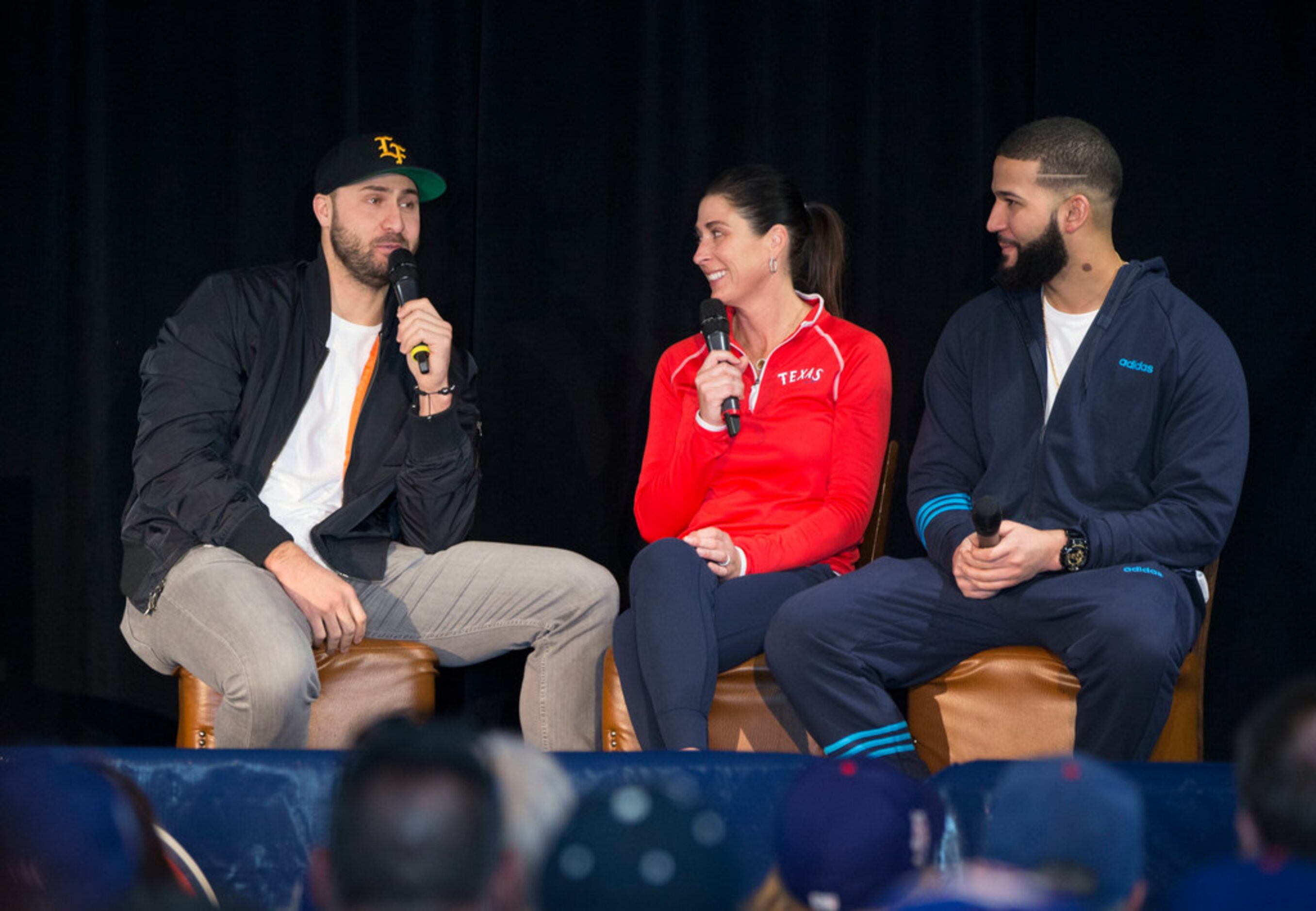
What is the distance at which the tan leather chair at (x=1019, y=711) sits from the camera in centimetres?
219

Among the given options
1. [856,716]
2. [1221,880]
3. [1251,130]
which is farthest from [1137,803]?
[1251,130]

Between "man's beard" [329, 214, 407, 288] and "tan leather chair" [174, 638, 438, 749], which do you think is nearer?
"tan leather chair" [174, 638, 438, 749]

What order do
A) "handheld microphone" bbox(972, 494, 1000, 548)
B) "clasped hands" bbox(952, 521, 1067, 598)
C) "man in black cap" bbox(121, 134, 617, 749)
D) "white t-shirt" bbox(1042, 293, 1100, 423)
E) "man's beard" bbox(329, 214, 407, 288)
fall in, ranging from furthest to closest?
"man's beard" bbox(329, 214, 407, 288), "white t-shirt" bbox(1042, 293, 1100, 423), "man in black cap" bbox(121, 134, 617, 749), "clasped hands" bbox(952, 521, 1067, 598), "handheld microphone" bbox(972, 494, 1000, 548)

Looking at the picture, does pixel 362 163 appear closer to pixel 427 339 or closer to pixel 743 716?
pixel 427 339

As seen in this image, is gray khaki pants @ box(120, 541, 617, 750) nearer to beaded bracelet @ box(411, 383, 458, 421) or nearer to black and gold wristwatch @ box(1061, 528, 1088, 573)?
beaded bracelet @ box(411, 383, 458, 421)

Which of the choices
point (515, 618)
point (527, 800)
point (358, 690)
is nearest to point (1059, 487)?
point (515, 618)

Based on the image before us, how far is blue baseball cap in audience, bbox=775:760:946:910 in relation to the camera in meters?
0.93

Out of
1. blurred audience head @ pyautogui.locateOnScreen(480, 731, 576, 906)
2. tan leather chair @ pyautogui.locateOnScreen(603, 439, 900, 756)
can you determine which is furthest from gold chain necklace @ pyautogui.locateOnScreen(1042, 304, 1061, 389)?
blurred audience head @ pyautogui.locateOnScreen(480, 731, 576, 906)

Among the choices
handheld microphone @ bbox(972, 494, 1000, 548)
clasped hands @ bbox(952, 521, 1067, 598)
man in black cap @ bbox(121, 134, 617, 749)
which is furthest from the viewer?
man in black cap @ bbox(121, 134, 617, 749)

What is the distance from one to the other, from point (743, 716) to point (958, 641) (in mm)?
425

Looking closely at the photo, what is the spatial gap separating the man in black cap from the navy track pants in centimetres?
51

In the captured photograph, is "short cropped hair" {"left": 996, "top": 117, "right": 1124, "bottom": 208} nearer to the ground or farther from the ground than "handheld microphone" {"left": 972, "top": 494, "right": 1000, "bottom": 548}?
farther from the ground

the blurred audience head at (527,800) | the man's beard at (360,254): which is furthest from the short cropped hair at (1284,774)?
the man's beard at (360,254)

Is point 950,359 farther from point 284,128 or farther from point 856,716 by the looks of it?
point 284,128
